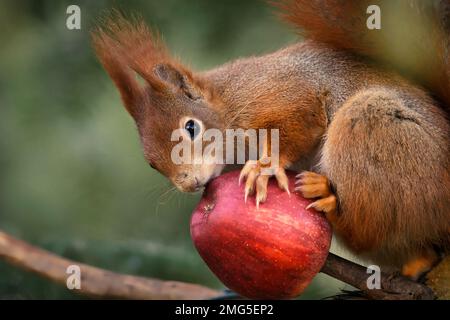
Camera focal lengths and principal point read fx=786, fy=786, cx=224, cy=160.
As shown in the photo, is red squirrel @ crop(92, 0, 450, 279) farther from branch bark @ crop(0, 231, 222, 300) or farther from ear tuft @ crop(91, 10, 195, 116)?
branch bark @ crop(0, 231, 222, 300)

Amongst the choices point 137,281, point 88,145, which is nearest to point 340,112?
point 137,281

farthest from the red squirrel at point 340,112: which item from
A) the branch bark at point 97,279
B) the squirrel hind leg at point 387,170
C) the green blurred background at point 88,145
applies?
the branch bark at point 97,279

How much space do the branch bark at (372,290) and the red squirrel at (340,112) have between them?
69 mm

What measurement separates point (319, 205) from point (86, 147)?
1.29 metres

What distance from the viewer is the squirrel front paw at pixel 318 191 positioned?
191cm

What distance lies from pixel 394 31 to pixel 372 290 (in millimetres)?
704

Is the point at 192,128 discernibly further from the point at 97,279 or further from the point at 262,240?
the point at 97,279

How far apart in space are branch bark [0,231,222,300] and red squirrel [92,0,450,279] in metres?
0.51

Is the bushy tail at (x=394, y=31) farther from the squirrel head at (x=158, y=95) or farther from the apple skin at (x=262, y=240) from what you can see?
the apple skin at (x=262, y=240)

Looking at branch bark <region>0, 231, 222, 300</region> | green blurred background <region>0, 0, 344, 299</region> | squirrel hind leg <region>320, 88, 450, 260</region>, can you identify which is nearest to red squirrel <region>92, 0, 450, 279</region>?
squirrel hind leg <region>320, 88, 450, 260</region>

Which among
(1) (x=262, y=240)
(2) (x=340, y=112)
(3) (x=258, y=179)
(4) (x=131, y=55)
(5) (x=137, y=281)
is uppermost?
(4) (x=131, y=55)

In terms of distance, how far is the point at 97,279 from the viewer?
2.41 meters

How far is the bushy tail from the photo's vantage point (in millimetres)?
2107
